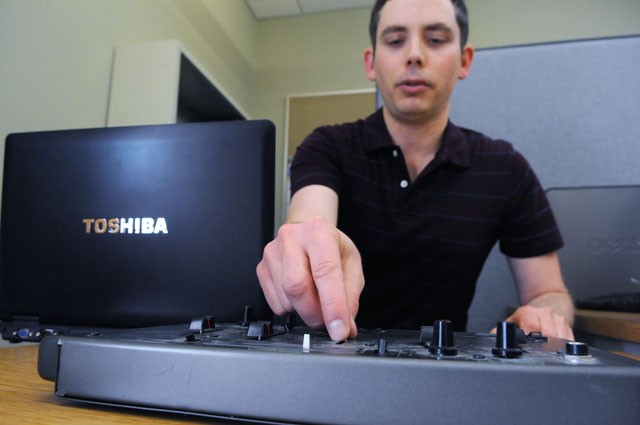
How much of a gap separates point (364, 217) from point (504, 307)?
55 cm

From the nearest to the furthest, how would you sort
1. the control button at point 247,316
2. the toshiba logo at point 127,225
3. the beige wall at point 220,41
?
1. the control button at point 247,316
2. the toshiba logo at point 127,225
3. the beige wall at point 220,41

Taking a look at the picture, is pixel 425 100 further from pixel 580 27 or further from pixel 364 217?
pixel 580 27

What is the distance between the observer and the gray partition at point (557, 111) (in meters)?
1.21

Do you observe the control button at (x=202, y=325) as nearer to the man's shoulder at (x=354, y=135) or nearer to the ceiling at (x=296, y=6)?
the man's shoulder at (x=354, y=135)

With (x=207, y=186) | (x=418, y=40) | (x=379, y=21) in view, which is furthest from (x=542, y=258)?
(x=207, y=186)

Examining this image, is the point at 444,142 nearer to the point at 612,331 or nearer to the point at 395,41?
the point at 395,41

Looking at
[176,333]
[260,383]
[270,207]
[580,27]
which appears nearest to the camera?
[260,383]

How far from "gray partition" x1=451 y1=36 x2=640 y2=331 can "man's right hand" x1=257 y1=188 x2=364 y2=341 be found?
0.94m

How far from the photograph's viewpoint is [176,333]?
385 millimetres

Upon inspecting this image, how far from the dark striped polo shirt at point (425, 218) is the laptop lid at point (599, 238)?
0.22 feet

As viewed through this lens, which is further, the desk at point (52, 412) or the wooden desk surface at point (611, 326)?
the wooden desk surface at point (611, 326)

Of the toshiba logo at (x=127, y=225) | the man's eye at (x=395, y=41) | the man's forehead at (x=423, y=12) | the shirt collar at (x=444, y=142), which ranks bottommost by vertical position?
the toshiba logo at (x=127, y=225)

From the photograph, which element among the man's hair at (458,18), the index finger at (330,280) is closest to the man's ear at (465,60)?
the man's hair at (458,18)

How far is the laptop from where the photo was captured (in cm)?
56
